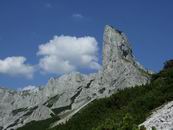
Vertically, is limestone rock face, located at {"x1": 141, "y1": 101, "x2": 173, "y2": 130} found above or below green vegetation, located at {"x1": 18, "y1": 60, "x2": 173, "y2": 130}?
below

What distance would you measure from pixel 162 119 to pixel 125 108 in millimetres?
7881

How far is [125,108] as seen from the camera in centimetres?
3631

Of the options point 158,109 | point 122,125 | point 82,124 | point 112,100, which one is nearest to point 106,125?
point 122,125

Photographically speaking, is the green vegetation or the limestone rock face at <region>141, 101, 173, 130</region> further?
the green vegetation

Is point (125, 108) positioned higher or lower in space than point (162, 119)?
higher

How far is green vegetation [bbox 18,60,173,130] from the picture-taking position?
97.8ft

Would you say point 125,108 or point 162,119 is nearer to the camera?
point 162,119

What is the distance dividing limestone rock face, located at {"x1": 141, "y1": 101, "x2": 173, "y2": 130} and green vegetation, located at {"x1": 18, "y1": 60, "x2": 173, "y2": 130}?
1.10 m

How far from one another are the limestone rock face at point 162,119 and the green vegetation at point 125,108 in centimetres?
110

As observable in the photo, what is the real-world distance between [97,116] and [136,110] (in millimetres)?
8045

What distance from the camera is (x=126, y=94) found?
4450cm

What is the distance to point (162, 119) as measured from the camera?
28609 mm

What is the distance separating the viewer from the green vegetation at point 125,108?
1173 inches

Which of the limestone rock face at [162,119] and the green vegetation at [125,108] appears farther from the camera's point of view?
the green vegetation at [125,108]
